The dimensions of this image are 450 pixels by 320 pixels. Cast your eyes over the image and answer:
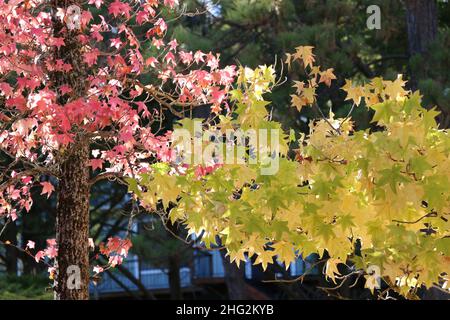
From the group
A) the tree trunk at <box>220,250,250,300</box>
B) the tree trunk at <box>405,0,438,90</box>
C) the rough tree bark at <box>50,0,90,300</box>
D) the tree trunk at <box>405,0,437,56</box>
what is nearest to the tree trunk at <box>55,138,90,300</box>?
the rough tree bark at <box>50,0,90,300</box>

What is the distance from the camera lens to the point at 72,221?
5535mm

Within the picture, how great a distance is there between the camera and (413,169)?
3791mm

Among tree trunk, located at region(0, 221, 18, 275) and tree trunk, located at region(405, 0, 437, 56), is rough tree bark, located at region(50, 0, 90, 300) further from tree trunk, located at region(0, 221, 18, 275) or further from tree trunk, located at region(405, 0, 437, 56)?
tree trunk, located at region(0, 221, 18, 275)

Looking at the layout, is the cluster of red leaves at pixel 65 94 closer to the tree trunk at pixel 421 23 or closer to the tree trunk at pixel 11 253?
the tree trunk at pixel 421 23

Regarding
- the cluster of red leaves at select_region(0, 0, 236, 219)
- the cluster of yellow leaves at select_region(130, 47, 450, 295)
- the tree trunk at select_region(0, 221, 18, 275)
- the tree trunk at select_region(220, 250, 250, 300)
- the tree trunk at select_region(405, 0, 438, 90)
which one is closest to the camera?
the cluster of yellow leaves at select_region(130, 47, 450, 295)

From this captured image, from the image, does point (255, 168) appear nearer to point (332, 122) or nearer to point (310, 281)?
point (332, 122)

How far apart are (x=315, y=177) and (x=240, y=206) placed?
443 millimetres

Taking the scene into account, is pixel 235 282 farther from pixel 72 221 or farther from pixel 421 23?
pixel 72 221

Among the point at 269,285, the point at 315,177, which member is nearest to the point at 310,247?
the point at 315,177

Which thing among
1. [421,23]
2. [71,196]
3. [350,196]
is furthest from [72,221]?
[421,23]

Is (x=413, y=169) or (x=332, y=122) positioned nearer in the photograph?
(x=413, y=169)

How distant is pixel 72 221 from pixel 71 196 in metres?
0.18

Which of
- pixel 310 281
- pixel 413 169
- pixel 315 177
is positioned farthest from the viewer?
pixel 310 281

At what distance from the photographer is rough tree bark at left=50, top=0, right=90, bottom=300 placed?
5.54 metres
